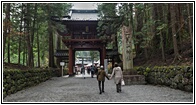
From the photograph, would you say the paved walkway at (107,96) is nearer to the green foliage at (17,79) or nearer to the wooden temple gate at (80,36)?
the green foliage at (17,79)

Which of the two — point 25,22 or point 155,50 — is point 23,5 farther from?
point 155,50

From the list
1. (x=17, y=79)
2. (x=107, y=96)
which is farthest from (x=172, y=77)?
(x=17, y=79)

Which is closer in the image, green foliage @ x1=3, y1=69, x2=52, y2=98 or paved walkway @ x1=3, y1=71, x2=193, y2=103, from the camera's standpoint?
paved walkway @ x1=3, y1=71, x2=193, y2=103

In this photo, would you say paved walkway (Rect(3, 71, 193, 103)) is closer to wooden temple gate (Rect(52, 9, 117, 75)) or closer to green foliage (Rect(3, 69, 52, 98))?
green foliage (Rect(3, 69, 52, 98))

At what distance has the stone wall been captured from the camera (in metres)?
6.48

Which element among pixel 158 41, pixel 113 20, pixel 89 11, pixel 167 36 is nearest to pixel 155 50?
pixel 158 41

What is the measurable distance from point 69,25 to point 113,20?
512 cm

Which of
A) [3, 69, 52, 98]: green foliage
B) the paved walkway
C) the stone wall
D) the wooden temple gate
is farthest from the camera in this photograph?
the wooden temple gate

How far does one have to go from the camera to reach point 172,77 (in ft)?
25.6

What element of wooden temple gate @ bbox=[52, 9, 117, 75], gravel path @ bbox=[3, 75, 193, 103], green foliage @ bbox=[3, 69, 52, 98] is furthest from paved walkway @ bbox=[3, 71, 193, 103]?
wooden temple gate @ bbox=[52, 9, 117, 75]

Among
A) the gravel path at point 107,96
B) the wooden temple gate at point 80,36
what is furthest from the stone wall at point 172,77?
the wooden temple gate at point 80,36

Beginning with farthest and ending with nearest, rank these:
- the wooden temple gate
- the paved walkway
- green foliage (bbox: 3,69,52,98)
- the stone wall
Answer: the wooden temple gate, green foliage (bbox: 3,69,52,98), the stone wall, the paved walkway

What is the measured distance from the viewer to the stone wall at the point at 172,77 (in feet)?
21.2

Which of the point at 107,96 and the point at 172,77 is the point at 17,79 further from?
the point at 172,77
